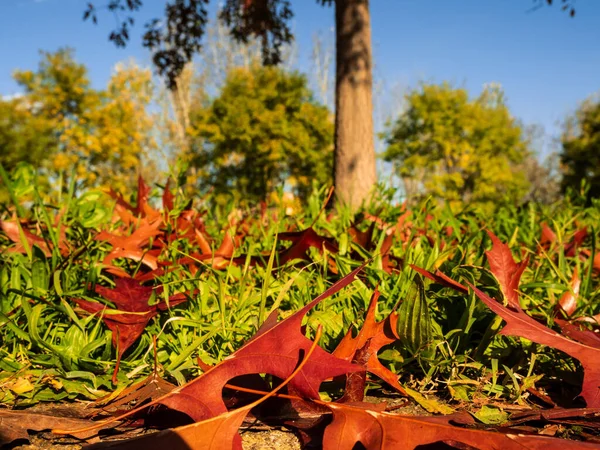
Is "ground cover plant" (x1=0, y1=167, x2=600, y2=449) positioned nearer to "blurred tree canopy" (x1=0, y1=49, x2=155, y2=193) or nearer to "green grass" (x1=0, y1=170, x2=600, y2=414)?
"green grass" (x1=0, y1=170, x2=600, y2=414)

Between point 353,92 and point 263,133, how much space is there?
2387 cm

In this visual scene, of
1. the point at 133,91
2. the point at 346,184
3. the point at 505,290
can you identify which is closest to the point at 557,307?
the point at 505,290

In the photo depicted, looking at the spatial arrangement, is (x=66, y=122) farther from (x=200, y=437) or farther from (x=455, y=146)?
(x=200, y=437)

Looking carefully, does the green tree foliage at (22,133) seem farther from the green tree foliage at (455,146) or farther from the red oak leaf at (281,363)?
the red oak leaf at (281,363)

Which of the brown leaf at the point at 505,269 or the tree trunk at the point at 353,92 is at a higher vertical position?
the tree trunk at the point at 353,92

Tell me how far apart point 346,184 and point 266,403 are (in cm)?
374

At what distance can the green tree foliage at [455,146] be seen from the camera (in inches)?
1272

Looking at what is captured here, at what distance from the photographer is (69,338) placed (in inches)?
53.1

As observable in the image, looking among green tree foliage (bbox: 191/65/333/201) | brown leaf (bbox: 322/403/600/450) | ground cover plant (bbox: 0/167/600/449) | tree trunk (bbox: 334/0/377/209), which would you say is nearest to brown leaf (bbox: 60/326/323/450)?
ground cover plant (bbox: 0/167/600/449)

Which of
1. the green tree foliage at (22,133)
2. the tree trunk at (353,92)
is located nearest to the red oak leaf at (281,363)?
the tree trunk at (353,92)

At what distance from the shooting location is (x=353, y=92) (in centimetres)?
516

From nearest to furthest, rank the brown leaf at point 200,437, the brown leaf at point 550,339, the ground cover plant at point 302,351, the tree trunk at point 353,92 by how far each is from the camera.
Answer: the brown leaf at point 200,437
the ground cover plant at point 302,351
the brown leaf at point 550,339
the tree trunk at point 353,92

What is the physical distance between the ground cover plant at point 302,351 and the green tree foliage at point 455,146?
30.8m

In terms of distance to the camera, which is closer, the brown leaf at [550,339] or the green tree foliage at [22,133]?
the brown leaf at [550,339]
